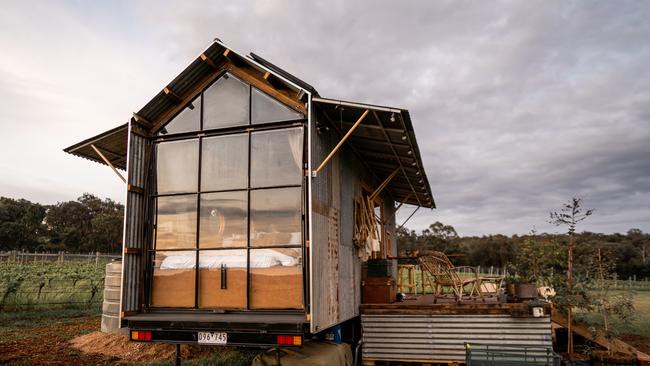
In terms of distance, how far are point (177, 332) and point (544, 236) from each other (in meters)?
6.70

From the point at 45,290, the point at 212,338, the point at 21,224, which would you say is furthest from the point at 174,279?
the point at 21,224

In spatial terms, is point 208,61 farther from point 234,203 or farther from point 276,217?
point 276,217

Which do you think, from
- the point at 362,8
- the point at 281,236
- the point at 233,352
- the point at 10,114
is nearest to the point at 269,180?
the point at 281,236

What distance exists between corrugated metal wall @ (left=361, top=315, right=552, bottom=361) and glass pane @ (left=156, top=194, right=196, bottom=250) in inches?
115

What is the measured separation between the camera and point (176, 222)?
6203 mm

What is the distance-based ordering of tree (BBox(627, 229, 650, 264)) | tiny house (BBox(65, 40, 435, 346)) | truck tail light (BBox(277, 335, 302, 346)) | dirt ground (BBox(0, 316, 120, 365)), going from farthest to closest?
tree (BBox(627, 229, 650, 264))
dirt ground (BBox(0, 316, 120, 365))
tiny house (BBox(65, 40, 435, 346))
truck tail light (BBox(277, 335, 302, 346))

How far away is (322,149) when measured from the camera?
6.20 meters

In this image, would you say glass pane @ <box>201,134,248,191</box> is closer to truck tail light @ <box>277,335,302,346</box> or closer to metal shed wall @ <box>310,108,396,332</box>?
metal shed wall @ <box>310,108,396,332</box>

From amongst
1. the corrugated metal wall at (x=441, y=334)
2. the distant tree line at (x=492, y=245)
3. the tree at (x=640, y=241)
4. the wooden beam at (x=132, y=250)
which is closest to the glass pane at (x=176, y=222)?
the wooden beam at (x=132, y=250)

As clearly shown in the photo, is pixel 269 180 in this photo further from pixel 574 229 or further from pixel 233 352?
pixel 574 229

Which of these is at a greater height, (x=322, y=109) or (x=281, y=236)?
(x=322, y=109)

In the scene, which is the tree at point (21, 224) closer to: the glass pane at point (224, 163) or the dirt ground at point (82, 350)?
the dirt ground at point (82, 350)

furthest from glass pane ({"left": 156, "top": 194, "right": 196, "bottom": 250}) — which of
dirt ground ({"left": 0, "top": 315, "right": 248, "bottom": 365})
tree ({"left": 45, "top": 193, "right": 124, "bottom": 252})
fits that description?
tree ({"left": 45, "top": 193, "right": 124, "bottom": 252})

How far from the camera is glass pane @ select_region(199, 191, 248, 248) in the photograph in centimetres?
585
